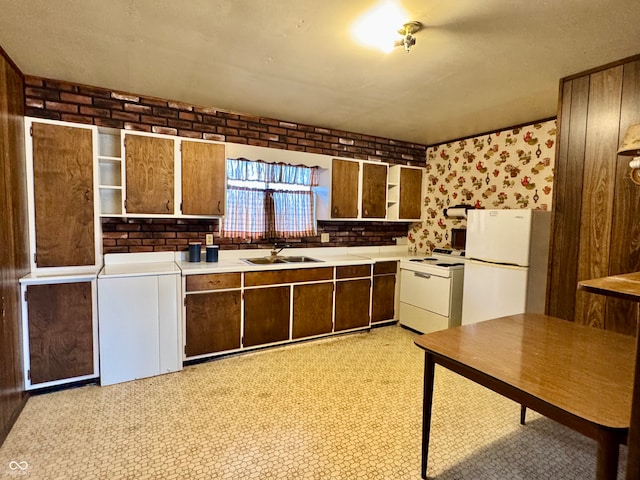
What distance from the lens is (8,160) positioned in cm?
217

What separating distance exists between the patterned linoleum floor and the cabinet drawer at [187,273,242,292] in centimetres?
70

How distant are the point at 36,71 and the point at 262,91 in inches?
64.9

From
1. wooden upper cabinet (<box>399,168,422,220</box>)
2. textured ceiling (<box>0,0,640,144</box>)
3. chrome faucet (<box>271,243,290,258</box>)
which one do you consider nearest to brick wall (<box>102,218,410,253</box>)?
chrome faucet (<box>271,243,290,258</box>)

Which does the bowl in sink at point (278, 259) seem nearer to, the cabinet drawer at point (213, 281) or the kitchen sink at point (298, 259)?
the kitchen sink at point (298, 259)

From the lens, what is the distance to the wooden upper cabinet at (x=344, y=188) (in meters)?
3.92

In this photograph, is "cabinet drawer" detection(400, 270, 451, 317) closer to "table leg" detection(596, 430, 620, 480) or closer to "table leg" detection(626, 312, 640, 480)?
"table leg" detection(596, 430, 620, 480)

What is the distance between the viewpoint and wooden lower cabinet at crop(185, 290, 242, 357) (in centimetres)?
296

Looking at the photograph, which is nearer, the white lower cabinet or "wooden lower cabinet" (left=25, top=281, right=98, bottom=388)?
"wooden lower cabinet" (left=25, top=281, right=98, bottom=388)

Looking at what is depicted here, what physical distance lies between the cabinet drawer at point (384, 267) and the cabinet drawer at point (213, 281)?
1.62 metres

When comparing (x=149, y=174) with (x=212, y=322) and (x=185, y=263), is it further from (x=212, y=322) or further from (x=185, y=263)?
(x=212, y=322)

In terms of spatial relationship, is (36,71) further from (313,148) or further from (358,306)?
(358,306)

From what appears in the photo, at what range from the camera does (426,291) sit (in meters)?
3.80

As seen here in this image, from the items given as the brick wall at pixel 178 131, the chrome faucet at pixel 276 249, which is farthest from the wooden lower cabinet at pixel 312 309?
the brick wall at pixel 178 131

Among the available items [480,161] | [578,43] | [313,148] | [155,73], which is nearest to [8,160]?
[155,73]
